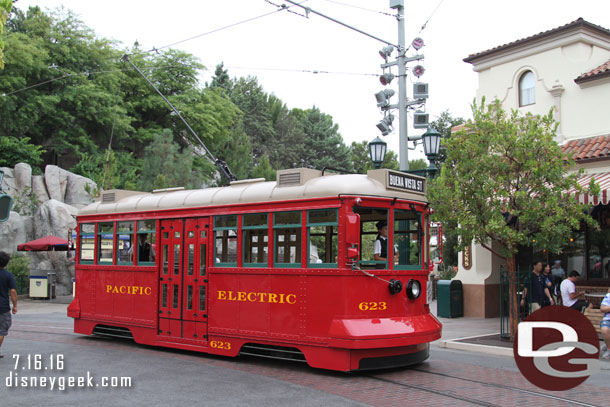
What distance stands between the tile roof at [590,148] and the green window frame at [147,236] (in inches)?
374

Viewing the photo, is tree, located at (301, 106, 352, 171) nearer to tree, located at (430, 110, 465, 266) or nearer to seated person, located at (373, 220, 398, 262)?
tree, located at (430, 110, 465, 266)

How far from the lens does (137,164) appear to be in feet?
138

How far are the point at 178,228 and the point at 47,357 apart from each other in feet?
10.1

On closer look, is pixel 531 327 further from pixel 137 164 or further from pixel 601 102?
pixel 137 164

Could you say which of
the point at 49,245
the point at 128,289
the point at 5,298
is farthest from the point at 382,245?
the point at 49,245

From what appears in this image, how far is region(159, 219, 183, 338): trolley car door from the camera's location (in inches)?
441

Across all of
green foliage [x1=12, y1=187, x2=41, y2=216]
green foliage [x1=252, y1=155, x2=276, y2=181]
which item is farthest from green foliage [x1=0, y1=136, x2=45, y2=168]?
green foliage [x1=252, y1=155, x2=276, y2=181]

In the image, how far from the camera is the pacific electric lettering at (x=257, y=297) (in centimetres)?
948

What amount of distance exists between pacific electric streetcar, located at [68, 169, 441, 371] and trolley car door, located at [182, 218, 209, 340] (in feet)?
0.06

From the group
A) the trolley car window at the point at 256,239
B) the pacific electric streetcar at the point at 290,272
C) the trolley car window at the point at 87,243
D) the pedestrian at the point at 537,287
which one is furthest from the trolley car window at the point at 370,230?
the trolley car window at the point at 87,243

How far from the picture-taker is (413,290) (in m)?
9.40

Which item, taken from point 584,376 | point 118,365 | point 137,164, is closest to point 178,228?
point 118,365

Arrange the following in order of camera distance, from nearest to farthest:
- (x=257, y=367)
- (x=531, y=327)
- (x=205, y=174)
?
(x=257, y=367)
(x=531, y=327)
(x=205, y=174)

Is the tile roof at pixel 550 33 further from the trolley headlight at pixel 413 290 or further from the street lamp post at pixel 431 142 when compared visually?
the trolley headlight at pixel 413 290
